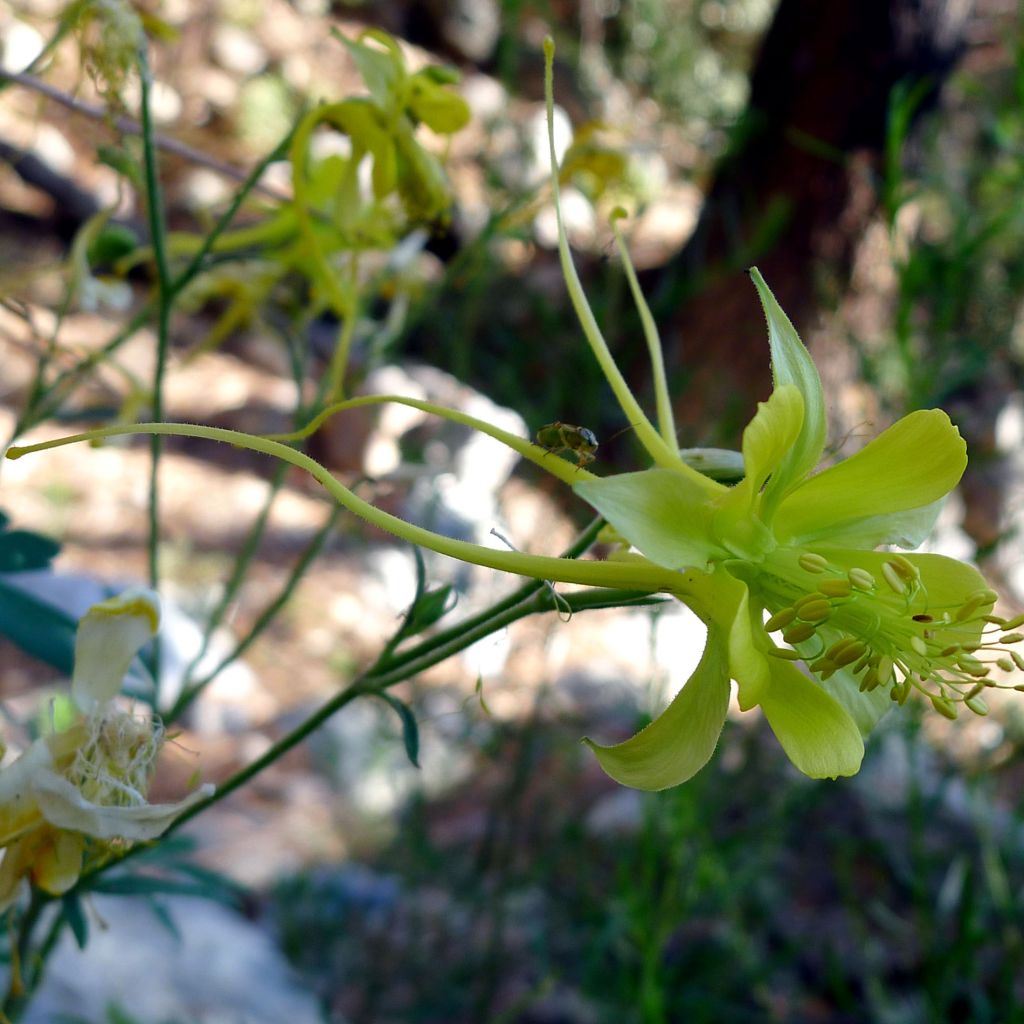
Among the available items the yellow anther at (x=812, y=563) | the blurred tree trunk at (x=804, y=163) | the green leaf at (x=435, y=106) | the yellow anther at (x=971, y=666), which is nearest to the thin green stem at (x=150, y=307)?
the green leaf at (x=435, y=106)

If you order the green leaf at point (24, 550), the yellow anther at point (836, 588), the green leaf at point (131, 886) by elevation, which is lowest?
the green leaf at point (131, 886)

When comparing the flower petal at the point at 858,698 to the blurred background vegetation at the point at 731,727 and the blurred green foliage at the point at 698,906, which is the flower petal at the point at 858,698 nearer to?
the blurred background vegetation at the point at 731,727

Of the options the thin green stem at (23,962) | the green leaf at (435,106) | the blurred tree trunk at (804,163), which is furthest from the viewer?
the blurred tree trunk at (804,163)

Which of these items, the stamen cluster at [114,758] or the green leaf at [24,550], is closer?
the stamen cluster at [114,758]

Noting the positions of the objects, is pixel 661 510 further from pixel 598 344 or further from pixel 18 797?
pixel 18 797

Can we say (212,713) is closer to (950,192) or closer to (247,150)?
(950,192)

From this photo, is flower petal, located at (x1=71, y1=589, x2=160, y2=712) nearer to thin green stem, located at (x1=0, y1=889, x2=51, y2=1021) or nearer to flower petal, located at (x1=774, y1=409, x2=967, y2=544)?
thin green stem, located at (x1=0, y1=889, x2=51, y2=1021)

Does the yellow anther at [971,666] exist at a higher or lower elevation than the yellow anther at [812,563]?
lower
